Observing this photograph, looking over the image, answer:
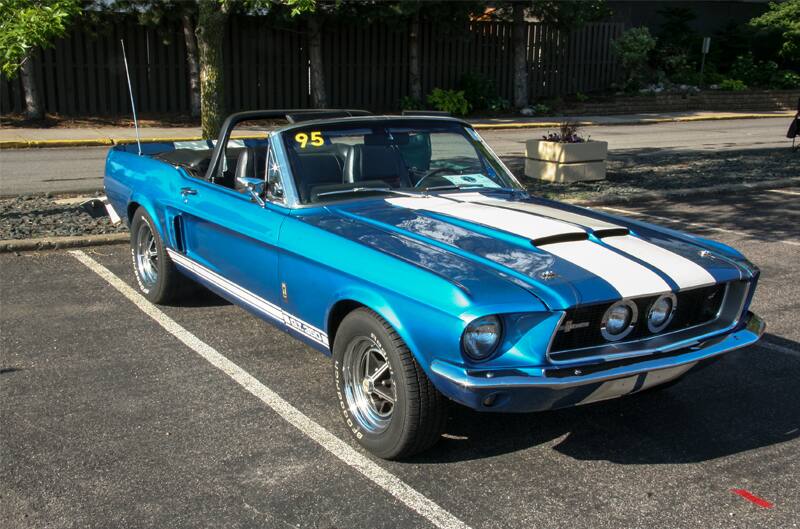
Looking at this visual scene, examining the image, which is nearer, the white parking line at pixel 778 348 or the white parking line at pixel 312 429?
the white parking line at pixel 312 429

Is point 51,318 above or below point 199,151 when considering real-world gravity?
below

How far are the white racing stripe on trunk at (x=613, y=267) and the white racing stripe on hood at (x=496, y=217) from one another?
179 mm

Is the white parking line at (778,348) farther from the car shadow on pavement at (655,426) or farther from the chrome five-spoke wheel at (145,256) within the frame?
the chrome five-spoke wheel at (145,256)

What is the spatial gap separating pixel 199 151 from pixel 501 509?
4529 millimetres

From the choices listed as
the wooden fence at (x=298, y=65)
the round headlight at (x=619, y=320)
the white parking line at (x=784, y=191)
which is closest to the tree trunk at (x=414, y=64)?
the wooden fence at (x=298, y=65)

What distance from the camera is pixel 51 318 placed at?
633 cm

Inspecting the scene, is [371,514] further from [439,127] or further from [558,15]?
[558,15]

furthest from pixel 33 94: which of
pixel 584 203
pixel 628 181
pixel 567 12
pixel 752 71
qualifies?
pixel 752 71

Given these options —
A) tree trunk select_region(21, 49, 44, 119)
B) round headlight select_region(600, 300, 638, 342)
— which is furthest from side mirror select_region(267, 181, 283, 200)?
tree trunk select_region(21, 49, 44, 119)

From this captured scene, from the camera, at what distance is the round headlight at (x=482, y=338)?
12.0 ft

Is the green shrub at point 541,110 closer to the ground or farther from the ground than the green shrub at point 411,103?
closer to the ground

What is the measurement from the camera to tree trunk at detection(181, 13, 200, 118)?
23.0 metres

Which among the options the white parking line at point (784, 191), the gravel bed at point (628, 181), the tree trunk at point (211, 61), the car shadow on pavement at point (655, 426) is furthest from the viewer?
the white parking line at point (784, 191)

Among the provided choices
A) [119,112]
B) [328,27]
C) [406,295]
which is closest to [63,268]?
[406,295]
